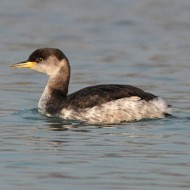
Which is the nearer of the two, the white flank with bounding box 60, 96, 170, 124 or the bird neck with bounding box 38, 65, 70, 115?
the white flank with bounding box 60, 96, 170, 124

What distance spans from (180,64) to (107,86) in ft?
17.7

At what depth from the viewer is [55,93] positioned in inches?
594

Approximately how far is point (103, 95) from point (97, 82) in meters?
3.66

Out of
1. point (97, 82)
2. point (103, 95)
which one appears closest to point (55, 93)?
point (103, 95)

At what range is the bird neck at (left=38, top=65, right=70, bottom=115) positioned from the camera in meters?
14.6

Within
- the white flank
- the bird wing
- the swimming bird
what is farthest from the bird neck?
the white flank

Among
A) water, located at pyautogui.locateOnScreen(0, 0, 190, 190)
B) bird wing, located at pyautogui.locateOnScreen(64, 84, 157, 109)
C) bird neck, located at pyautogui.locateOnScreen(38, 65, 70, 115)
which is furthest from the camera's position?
bird neck, located at pyautogui.locateOnScreen(38, 65, 70, 115)

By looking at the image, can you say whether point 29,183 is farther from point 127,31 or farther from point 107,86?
point 127,31

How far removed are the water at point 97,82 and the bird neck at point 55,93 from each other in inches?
8.5

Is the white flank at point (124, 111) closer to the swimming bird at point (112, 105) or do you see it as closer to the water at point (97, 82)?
the swimming bird at point (112, 105)

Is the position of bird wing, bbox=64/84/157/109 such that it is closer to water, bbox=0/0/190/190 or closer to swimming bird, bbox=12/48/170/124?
swimming bird, bbox=12/48/170/124

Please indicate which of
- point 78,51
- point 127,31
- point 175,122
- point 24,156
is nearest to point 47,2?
point 127,31

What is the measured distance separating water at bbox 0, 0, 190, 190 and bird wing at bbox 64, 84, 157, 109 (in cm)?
33

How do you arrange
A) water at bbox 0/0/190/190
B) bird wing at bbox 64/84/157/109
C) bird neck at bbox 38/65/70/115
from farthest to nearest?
1. bird neck at bbox 38/65/70/115
2. bird wing at bbox 64/84/157/109
3. water at bbox 0/0/190/190
